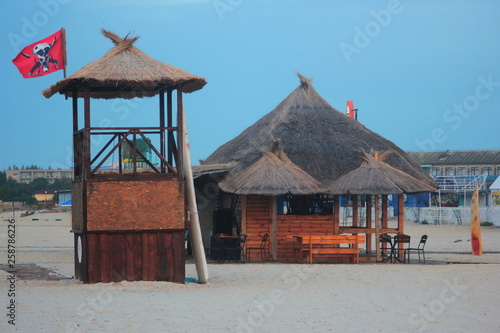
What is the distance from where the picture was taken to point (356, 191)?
68.4ft

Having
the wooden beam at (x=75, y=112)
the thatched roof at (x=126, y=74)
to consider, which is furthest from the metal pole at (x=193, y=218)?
the wooden beam at (x=75, y=112)

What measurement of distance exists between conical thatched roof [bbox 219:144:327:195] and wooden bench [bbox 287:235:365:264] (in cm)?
127

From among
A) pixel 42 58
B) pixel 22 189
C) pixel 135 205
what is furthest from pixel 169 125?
pixel 22 189

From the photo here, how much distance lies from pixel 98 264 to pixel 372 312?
18.8 feet

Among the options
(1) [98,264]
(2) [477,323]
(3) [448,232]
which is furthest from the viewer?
(3) [448,232]

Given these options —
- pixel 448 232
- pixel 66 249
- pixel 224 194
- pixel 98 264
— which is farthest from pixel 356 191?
pixel 448 232

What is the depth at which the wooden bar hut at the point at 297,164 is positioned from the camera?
21.7 m

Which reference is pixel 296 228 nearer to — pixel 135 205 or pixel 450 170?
Answer: pixel 135 205

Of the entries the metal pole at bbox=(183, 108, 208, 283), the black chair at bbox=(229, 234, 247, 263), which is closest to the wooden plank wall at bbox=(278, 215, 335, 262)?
the black chair at bbox=(229, 234, 247, 263)

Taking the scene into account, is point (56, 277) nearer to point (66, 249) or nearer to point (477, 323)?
point (477, 323)

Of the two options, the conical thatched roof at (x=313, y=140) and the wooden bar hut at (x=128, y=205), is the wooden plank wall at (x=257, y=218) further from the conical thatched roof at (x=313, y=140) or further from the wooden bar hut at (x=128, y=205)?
the wooden bar hut at (x=128, y=205)

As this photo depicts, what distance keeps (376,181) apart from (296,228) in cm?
265

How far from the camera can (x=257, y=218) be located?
2181cm

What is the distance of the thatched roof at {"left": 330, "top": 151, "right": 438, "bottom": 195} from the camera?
20812 mm
